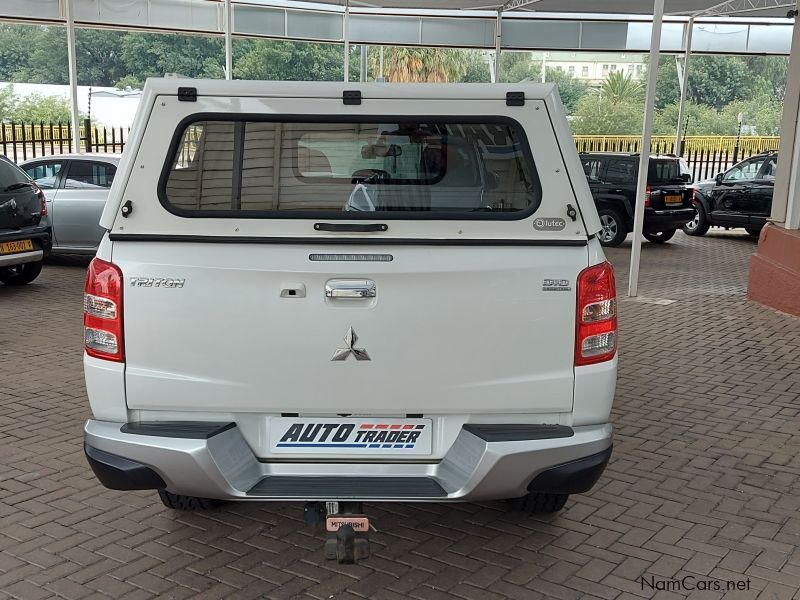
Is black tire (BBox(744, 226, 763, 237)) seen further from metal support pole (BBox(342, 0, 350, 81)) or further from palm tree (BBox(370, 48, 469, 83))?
palm tree (BBox(370, 48, 469, 83))

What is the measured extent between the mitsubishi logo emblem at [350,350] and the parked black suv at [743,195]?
1414 centimetres

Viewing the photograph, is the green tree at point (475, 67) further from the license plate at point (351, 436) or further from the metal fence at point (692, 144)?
the license plate at point (351, 436)

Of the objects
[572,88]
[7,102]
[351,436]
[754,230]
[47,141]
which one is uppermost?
[572,88]

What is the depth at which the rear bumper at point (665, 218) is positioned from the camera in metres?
15.2

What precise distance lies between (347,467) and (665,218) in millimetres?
13132

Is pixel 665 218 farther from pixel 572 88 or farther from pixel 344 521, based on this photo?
pixel 572 88

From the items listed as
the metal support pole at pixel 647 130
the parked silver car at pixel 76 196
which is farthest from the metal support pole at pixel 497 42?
the parked silver car at pixel 76 196

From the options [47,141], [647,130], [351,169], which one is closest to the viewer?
[351,169]

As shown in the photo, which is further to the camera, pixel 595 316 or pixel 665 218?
pixel 665 218

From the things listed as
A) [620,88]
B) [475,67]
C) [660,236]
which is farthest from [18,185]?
[475,67]

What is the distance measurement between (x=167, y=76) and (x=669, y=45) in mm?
22938

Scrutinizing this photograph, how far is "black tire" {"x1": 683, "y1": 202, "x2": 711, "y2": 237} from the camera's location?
56.6ft

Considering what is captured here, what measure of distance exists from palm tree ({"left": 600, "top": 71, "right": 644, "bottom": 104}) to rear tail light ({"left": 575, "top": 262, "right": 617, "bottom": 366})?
44987mm

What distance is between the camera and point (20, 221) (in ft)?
31.6
